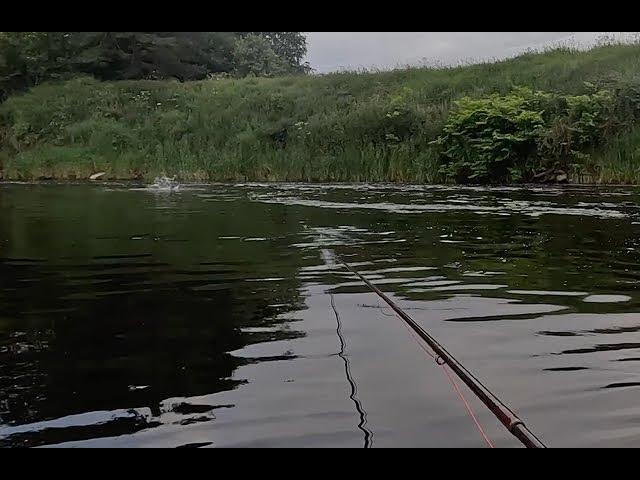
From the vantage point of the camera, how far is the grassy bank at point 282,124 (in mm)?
22516

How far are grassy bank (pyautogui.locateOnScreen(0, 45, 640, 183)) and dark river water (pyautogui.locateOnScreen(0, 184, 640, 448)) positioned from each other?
40.5 feet

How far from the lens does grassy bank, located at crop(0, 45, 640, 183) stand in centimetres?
2252

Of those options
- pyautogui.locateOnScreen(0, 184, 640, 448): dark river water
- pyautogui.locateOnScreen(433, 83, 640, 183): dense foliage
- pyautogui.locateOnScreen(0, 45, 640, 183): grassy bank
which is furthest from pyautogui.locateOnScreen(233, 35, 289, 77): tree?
pyautogui.locateOnScreen(0, 184, 640, 448): dark river water

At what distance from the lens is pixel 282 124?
28.4 meters

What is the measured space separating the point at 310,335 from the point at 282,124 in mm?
24331

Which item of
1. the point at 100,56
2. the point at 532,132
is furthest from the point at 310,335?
the point at 100,56

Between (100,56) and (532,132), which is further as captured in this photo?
(100,56)

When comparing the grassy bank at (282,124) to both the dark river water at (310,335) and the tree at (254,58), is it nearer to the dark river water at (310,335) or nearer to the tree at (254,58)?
the dark river water at (310,335)

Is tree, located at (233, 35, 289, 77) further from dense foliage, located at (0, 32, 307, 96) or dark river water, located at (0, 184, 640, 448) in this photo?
dark river water, located at (0, 184, 640, 448)

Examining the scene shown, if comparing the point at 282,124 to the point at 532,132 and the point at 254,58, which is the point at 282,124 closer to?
the point at 532,132

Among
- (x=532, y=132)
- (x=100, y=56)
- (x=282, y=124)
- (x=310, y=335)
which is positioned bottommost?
(x=310, y=335)

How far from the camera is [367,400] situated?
3445mm
